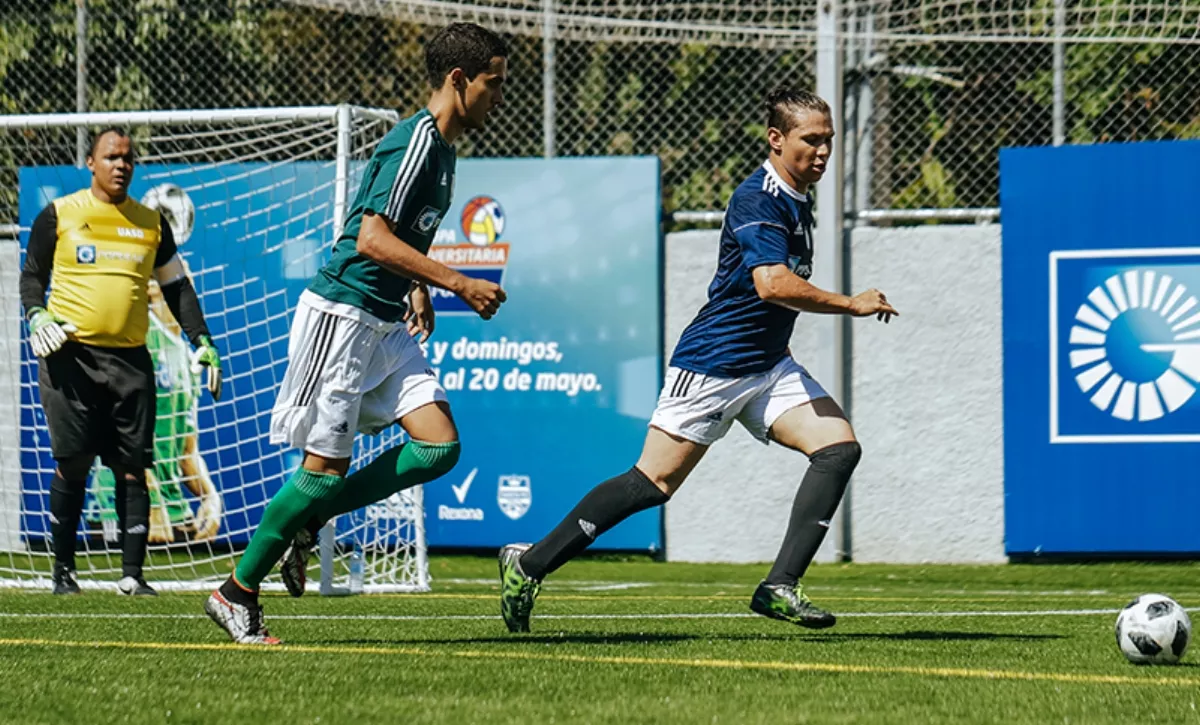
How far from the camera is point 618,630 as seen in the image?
6.27 meters

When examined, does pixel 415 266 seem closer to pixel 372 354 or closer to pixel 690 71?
pixel 372 354

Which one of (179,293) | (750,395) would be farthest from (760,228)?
(179,293)

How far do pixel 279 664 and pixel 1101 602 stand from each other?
4688 mm

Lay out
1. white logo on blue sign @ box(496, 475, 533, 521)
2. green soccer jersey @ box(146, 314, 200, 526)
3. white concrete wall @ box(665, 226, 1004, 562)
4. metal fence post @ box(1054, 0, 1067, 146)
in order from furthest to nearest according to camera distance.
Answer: green soccer jersey @ box(146, 314, 200, 526) → white logo on blue sign @ box(496, 475, 533, 521) → white concrete wall @ box(665, 226, 1004, 562) → metal fence post @ box(1054, 0, 1067, 146)

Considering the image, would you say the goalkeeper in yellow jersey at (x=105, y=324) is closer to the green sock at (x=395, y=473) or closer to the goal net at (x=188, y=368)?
the goal net at (x=188, y=368)

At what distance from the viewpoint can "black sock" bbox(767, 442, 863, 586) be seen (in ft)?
19.6

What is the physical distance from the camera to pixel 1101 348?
414 inches

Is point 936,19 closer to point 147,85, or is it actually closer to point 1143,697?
point 147,85

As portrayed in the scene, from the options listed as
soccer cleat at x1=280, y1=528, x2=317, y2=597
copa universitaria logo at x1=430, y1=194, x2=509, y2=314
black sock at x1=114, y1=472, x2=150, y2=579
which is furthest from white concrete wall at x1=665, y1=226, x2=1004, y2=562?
soccer cleat at x1=280, y1=528, x2=317, y2=597

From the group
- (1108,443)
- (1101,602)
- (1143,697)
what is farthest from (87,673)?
(1108,443)

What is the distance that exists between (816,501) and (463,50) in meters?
1.88

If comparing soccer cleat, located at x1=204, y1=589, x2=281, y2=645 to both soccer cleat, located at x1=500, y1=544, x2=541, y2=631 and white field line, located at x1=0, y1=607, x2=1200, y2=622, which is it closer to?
soccer cleat, located at x1=500, y1=544, x2=541, y2=631

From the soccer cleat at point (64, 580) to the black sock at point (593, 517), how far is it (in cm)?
359

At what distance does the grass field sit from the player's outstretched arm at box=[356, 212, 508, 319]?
105cm
